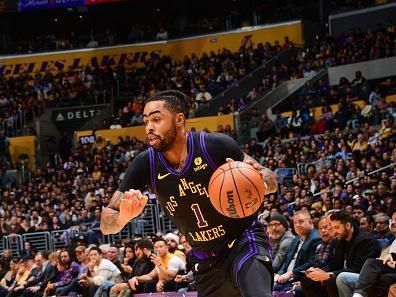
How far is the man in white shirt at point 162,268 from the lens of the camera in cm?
1242

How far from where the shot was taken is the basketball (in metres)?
5.63

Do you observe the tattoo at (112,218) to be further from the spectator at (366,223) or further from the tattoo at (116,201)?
the spectator at (366,223)

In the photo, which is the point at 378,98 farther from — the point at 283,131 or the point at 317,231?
the point at 317,231

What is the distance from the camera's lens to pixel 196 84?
32.1m

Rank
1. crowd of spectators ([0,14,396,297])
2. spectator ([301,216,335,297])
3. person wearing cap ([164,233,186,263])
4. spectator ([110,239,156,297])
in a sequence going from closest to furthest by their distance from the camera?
spectator ([301,216,335,297]) < crowd of spectators ([0,14,396,297]) < spectator ([110,239,156,297]) < person wearing cap ([164,233,186,263])

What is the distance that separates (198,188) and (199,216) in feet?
Result: 0.69

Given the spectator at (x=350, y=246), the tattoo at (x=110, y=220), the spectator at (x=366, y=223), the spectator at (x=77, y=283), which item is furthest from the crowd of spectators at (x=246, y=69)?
the tattoo at (x=110, y=220)

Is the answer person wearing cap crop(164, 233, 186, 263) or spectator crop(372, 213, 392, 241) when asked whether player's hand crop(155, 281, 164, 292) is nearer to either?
person wearing cap crop(164, 233, 186, 263)

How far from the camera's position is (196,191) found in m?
5.99

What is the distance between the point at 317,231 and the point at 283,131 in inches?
561

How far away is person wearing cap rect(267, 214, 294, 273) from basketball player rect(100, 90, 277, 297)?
5.38m

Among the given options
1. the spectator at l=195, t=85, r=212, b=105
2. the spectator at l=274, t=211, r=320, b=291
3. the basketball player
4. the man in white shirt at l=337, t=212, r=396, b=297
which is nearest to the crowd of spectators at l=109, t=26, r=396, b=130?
the spectator at l=195, t=85, r=212, b=105

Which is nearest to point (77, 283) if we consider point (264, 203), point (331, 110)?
point (264, 203)

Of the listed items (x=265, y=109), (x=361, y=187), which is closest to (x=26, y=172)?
(x=265, y=109)
